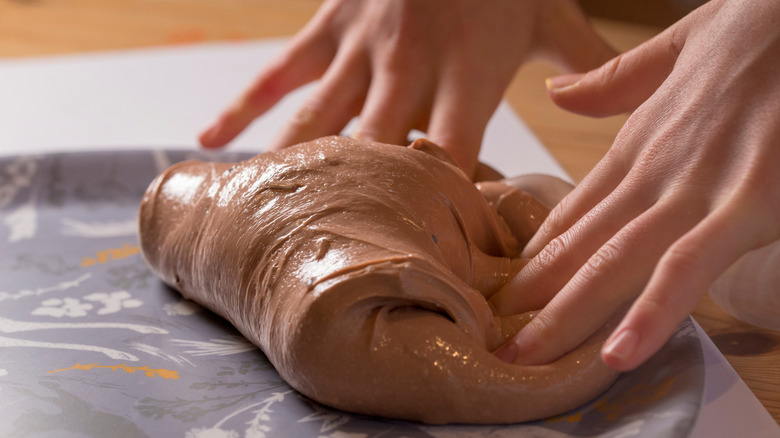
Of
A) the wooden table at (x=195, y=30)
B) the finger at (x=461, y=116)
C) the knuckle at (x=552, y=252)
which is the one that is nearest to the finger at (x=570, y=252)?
the knuckle at (x=552, y=252)

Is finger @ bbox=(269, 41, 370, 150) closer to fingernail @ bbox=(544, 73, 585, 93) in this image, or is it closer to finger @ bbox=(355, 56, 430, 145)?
finger @ bbox=(355, 56, 430, 145)

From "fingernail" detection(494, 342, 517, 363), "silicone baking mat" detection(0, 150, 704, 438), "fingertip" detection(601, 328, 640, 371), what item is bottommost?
"silicone baking mat" detection(0, 150, 704, 438)

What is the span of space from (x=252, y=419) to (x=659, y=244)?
420 mm

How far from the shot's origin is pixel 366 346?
0.68m

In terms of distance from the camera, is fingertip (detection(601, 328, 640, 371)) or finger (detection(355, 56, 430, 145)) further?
finger (detection(355, 56, 430, 145))

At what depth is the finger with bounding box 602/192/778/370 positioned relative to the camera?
1.96 feet

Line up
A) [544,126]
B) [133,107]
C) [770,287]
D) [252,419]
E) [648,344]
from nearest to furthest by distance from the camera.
→ [648,344] < [252,419] < [770,287] < [544,126] < [133,107]

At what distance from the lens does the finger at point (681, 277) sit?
0.60m

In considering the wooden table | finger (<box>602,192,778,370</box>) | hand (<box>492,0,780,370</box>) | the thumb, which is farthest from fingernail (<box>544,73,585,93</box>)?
the wooden table

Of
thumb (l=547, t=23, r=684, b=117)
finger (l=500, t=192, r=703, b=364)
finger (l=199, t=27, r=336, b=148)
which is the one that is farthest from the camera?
finger (l=199, t=27, r=336, b=148)

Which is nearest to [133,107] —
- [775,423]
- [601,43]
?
[601,43]

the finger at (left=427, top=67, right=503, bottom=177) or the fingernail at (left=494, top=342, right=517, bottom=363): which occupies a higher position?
the finger at (left=427, top=67, right=503, bottom=177)

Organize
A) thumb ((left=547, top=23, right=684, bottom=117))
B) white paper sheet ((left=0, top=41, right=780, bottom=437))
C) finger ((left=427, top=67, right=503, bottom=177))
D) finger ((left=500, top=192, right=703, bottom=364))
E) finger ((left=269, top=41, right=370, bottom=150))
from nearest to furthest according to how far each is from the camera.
→ finger ((left=500, top=192, right=703, bottom=364)), thumb ((left=547, top=23, right=684, bottom=117)), finger ((left=427, top=67, right=503, bottom=177)), finger ((left=269, top=41, right=370, bottom=150)), white paper sheet ((left=0, top=41, right=780, bottom=437))

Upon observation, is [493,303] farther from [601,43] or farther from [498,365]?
[601,43]
